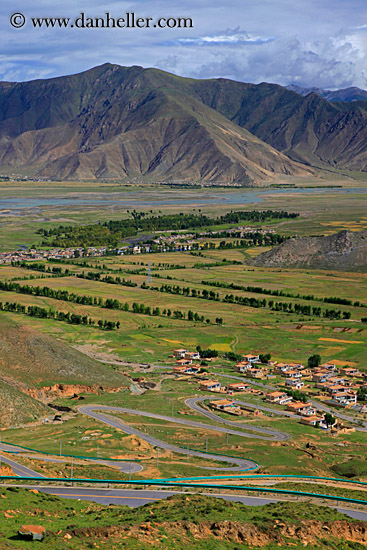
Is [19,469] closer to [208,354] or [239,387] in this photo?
[239,387]

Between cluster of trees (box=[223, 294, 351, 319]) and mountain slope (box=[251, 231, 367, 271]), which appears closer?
cluster of trees (box=[223, 294, 351, 319])

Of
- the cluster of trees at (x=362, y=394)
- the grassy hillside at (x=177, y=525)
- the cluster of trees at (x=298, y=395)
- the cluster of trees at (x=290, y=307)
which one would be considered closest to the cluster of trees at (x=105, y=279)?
the cluster of trees at (x=290, y=307)

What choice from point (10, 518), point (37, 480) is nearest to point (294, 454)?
point (37, 480)

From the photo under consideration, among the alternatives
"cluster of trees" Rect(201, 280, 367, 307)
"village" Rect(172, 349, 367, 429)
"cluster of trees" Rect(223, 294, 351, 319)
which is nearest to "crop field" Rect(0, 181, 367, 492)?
"cluster of trees" Rect(201, 280, 367, 307)

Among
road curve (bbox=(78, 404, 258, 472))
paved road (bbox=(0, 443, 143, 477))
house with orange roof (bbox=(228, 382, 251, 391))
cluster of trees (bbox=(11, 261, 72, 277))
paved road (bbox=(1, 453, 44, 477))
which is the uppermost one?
cluster of trees (bbox=(11, 261, 72, 277))

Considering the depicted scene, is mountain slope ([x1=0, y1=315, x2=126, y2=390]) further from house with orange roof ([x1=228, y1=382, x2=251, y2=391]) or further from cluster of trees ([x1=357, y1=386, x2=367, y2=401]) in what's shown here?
cluster of trees ([x1=357, y1=386, x2=367, y2=401])

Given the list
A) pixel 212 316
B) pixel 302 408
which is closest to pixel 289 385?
pixel 302 408
